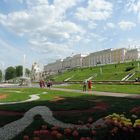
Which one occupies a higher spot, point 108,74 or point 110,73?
point 110,73

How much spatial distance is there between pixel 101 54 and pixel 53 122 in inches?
7099

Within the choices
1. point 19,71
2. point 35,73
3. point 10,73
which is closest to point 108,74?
point 35,73

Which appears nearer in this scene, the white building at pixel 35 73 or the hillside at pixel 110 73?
the hillside at pixel 110 73

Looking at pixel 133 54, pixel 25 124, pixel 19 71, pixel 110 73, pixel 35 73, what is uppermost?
pixel 133 54

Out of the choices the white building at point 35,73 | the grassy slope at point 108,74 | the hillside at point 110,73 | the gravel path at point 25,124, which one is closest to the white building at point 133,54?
the white building at point 35,73

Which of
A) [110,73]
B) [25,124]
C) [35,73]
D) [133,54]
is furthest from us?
[133,54]

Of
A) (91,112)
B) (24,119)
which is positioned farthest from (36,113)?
Answer: (91,112)

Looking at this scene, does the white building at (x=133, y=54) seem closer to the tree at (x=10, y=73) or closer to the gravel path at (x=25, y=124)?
the tree at (x=10, y=73)

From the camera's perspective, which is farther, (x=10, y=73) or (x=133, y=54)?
(x=10, y=73)

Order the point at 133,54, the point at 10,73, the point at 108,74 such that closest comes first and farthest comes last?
1. the point at 108,74
2. the point at 133,54
3. the point at 10,73

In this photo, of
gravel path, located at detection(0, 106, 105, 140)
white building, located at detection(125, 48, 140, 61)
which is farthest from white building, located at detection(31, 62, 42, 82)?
gravel path, located at detection(0, 106, 105, 140)

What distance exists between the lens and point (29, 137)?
1007 cm

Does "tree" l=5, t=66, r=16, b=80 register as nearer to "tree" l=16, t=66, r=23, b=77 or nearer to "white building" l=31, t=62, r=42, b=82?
"tree" l=16, t=66, r=23, b=77

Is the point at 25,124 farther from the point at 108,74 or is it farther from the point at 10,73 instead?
the point at 10,73
